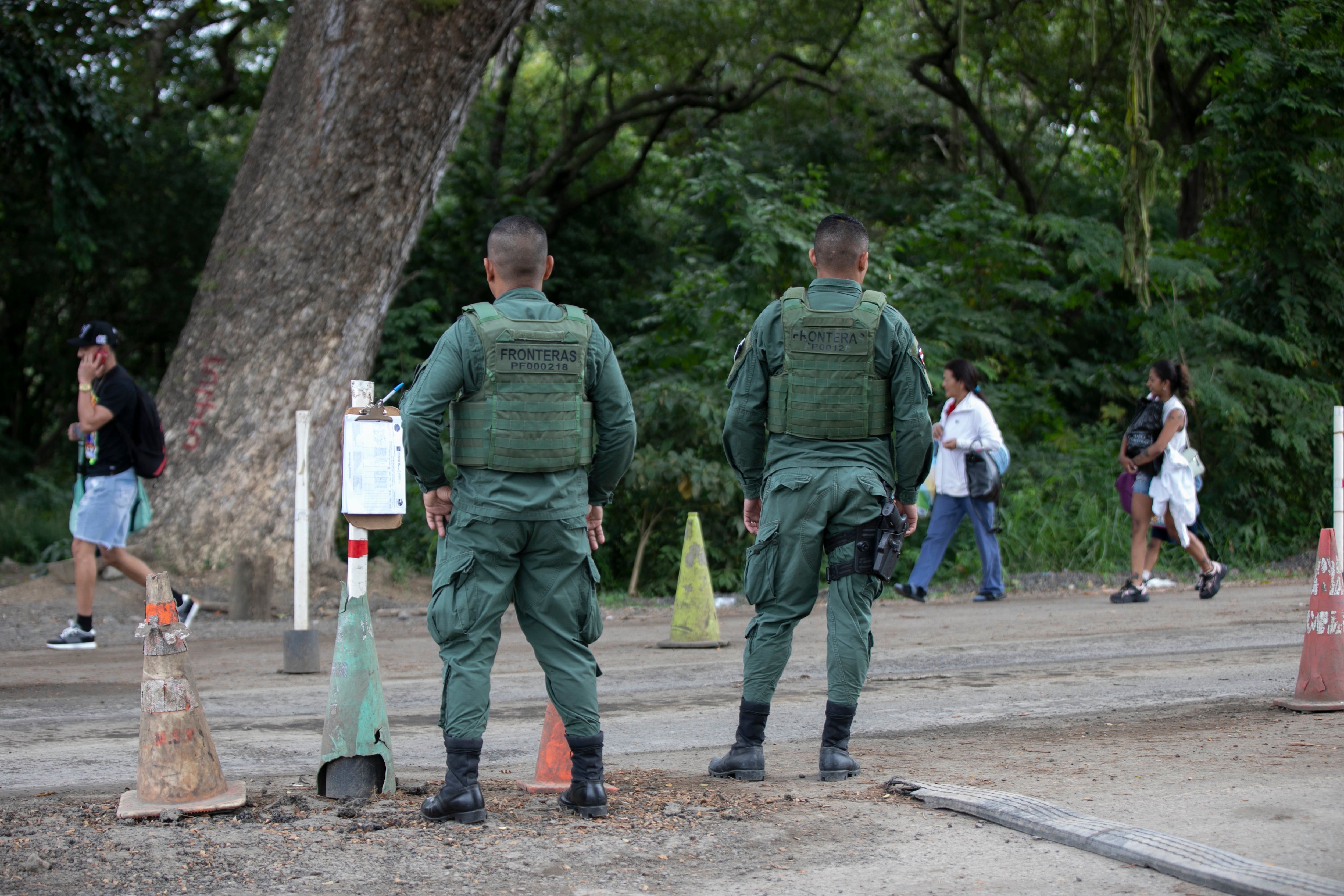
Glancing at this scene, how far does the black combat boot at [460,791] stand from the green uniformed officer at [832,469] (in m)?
1.08

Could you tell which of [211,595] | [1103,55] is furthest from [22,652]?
[1103,55]

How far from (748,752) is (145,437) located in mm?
5789

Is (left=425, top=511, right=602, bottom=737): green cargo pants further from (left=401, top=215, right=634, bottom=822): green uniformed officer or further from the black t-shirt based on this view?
the black t-shirt

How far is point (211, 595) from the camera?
35.0 ft

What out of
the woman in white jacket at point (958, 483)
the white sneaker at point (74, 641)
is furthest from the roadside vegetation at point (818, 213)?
the white sneaker at point (74, 641)

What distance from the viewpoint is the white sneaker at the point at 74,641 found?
330 inches

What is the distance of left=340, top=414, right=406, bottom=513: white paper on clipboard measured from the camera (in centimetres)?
450

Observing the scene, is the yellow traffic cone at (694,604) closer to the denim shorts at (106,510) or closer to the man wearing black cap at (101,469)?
the man wearing black cap at (101,469)

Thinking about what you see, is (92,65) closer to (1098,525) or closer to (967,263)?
(967,263)

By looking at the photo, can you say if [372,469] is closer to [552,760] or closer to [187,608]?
[552,760]

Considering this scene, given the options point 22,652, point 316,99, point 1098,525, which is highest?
point 316,99

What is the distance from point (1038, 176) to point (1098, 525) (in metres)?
11.8

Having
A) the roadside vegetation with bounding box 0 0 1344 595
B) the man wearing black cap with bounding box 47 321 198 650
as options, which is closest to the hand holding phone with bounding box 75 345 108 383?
the man wearing black cap with bounding box 47 321 198 650

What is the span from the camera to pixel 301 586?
6816 millimetres
